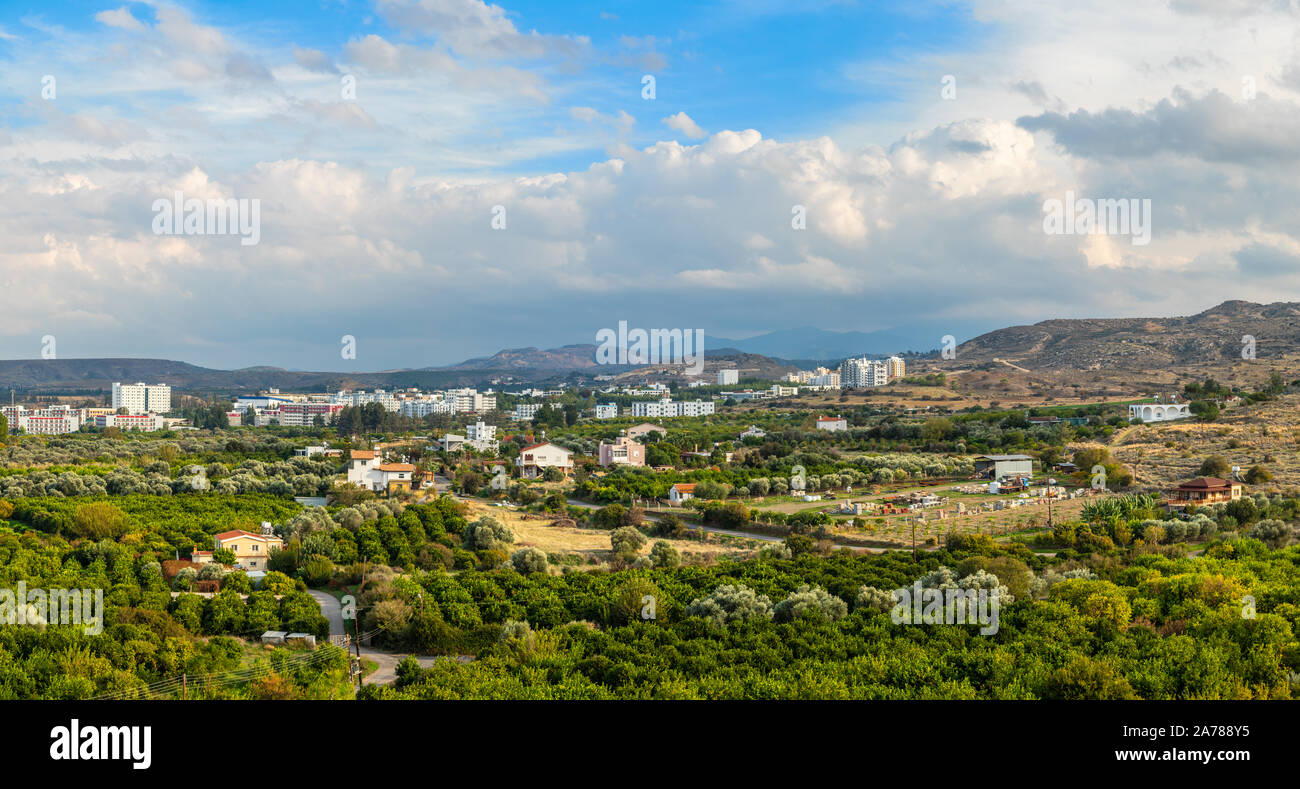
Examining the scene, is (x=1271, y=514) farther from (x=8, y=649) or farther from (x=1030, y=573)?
(x=8, y=649)

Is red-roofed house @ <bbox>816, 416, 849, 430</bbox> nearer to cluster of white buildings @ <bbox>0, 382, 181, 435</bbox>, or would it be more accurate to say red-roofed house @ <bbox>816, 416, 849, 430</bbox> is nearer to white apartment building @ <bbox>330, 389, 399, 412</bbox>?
white apartment building @ <bbox>330, 389, 399, 412</bbox>

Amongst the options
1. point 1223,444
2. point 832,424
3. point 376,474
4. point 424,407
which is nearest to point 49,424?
point 424,407

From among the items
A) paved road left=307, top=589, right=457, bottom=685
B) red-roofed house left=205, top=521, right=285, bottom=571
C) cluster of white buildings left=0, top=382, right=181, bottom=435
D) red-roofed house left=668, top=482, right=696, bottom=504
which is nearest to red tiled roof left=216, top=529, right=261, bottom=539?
red-roofed house left=205, top=521, right=285, bottom=571

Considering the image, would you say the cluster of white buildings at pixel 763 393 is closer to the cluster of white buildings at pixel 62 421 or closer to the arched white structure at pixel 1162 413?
the arched white structure at pixel 1162 413

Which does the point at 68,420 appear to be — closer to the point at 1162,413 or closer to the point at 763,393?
the point at 763,393

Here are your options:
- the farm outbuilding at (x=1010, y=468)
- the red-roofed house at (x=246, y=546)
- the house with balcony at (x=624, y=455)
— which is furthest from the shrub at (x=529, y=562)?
the house with balcony at (x=624, y=455)
